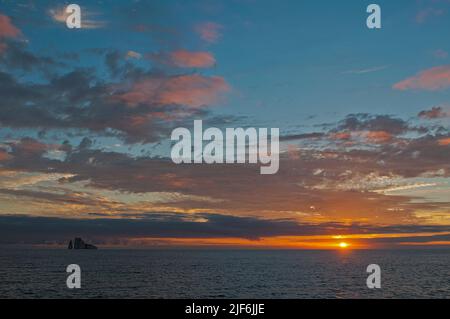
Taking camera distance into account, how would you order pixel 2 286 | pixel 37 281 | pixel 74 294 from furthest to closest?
pixel 37 281
pixel 2 286
pixel 74 294

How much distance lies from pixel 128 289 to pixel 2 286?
2712cm
